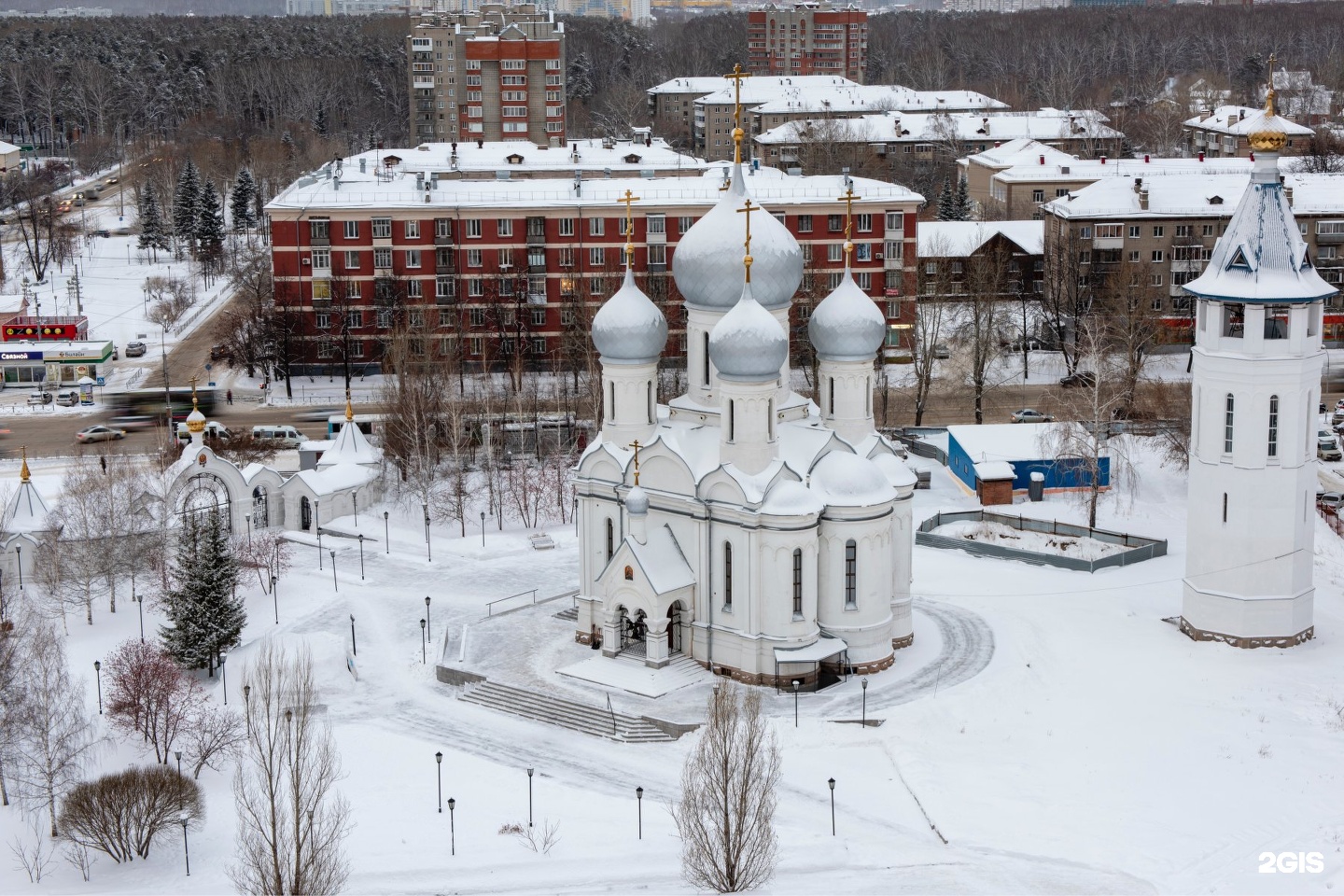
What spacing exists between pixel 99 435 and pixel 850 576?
3464 cm

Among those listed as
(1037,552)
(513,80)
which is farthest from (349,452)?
(513,80)

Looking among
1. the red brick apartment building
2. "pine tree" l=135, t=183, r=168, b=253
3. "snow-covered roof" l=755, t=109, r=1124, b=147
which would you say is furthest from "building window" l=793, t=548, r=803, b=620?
"snow-covered roof" l=755, t=109, r=1124, b=147

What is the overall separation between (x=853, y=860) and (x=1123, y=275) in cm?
Answer: 4916

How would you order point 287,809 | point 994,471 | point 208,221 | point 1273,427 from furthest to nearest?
point 208,221 → point 994,471 → point 1273,427 → point 287,809

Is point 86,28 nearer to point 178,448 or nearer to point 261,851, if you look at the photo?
point 178,448

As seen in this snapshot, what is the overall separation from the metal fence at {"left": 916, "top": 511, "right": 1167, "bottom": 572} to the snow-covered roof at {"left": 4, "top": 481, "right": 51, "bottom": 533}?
75.2ft

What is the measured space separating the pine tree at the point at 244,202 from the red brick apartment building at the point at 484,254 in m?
33.8

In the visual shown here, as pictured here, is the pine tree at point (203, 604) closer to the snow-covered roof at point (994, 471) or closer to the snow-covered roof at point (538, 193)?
the snow-covered roof at point (994, 471)

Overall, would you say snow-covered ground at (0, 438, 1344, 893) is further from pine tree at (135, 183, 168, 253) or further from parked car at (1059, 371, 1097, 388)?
pine tree at (135, 183, 168, 253)

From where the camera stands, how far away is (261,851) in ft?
95.3

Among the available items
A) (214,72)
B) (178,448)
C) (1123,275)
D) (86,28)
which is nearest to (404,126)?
(214,72)

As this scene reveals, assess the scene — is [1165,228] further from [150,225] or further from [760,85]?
[760,85]

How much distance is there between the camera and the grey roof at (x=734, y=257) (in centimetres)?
3984

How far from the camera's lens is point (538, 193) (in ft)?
237
